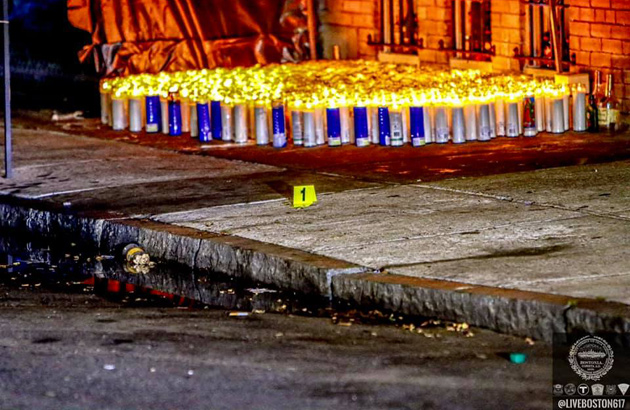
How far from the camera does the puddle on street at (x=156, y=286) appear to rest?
6.17 metres

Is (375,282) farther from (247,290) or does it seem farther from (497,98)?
(497,98)

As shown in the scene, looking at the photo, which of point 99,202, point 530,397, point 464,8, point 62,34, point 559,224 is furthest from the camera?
point 62,34

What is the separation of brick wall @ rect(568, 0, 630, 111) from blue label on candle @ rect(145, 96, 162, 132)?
364 cm

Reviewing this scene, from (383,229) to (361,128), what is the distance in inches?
131

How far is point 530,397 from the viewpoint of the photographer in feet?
15.7

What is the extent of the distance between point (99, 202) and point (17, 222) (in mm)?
544

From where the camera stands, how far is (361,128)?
1059 centimetres

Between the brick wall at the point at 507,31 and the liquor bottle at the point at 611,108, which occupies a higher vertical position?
the brick wall at the point at 507,31

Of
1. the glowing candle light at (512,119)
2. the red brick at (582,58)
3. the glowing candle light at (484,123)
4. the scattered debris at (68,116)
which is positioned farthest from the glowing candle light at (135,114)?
the red brick at (582,58)

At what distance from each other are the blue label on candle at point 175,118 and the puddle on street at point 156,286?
3480mm

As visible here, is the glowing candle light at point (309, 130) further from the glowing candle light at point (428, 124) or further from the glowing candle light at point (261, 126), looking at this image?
the glowing candle light at point (428, 124)

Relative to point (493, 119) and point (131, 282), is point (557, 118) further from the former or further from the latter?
point (131, 282)

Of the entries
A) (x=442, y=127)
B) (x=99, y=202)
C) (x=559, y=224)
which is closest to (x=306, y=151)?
(x=442, y=127)

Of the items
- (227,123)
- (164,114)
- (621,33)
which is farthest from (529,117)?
(164,114)
